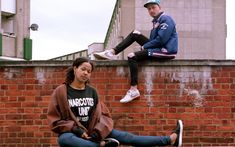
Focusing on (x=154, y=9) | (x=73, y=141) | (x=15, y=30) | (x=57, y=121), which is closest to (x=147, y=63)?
(x=154, y=9)

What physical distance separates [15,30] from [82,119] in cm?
2858

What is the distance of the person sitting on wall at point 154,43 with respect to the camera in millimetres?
8609

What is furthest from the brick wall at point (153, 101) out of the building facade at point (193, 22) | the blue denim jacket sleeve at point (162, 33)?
the building facade at point (193, 22)

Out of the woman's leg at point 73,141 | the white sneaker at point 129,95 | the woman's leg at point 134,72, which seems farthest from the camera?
the white sneaker at point 129,95

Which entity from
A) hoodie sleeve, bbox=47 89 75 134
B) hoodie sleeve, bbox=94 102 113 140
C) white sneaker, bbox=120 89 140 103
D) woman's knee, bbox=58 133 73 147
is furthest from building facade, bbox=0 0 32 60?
woman's knee, bbox=58 133 73 147

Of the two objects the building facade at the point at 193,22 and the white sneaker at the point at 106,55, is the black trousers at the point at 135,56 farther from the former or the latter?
the building facade at the point at 193,22

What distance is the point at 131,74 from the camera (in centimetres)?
891

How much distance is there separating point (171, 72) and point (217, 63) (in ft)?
2.27

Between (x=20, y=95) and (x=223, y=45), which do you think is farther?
(x=223, y=45)

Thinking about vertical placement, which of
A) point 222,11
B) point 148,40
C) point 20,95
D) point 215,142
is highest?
point 222,11

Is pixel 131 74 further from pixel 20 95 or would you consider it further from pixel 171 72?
pixel 20 95

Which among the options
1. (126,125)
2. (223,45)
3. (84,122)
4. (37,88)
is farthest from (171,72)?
(223,45)

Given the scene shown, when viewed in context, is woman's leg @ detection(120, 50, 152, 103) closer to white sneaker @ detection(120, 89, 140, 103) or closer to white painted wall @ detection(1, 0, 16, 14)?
white sneaker @ detection(120, 89, 140, 103)

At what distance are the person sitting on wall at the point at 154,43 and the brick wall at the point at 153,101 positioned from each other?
6.0 inches
